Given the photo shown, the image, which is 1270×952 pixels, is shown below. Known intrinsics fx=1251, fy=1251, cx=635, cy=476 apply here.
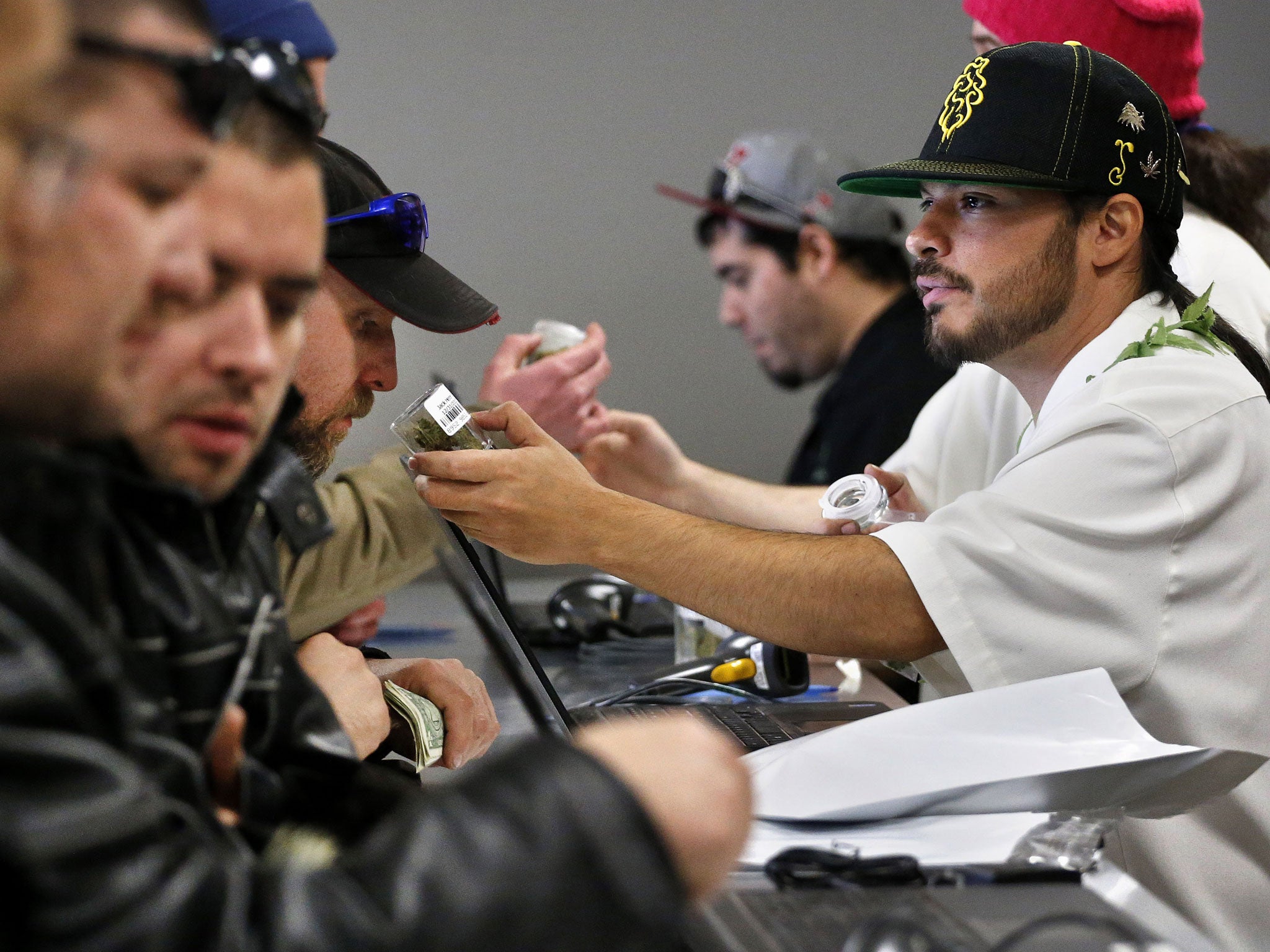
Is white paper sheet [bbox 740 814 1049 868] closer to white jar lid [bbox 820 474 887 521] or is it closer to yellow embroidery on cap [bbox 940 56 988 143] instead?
white jar lid [bbox 820 474 887 521]

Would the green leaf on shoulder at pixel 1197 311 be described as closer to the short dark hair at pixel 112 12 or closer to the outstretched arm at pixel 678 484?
the outstretched arm at pixel 678 484

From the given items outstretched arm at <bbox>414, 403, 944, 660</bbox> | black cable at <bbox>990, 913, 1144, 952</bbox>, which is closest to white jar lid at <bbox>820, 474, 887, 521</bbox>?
outstretched arm at <bbox>414, 403, 944, 660</bbox>

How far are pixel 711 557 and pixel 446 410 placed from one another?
32 centimetres

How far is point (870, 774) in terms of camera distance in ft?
2.69

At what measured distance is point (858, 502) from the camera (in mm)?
1270

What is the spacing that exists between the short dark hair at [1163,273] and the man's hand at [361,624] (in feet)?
2.67

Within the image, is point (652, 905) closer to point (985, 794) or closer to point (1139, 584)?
point (985, 794)

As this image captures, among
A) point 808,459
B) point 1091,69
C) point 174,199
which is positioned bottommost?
point 808,459

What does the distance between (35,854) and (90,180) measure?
0.21 meters

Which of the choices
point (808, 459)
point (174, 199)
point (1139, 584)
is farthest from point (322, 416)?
point (808, 459)

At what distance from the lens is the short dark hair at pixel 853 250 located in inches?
104

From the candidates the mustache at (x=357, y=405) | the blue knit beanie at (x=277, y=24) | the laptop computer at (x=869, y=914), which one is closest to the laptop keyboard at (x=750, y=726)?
the laptop computer at (x=869, y=914)

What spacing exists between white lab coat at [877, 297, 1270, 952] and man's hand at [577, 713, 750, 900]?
0.64m

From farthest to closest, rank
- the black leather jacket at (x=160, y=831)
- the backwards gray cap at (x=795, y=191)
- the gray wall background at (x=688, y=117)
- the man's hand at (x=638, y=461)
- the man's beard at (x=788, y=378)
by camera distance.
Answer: the man's beard at (x=788, y=378), the backwards gray cap at (x=795, y=191), the gray wall background at (x=688, y=117), the man's hand at (x=638, y=461), the black leather jacket at (x=160, y=831)
